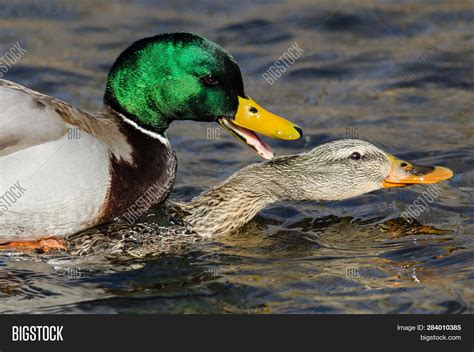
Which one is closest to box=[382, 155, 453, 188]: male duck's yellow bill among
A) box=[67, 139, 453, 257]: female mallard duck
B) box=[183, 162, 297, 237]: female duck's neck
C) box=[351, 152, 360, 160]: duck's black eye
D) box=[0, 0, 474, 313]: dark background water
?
box=[67, 139, 453, 257]: female mallard duck

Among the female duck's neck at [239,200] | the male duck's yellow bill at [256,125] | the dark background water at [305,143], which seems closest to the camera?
the dark background water at [305,143]

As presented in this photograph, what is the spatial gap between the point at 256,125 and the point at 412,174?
127 cm

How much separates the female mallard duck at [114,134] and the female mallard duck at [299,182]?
39 cm

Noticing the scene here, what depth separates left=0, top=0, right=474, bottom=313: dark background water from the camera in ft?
22.7

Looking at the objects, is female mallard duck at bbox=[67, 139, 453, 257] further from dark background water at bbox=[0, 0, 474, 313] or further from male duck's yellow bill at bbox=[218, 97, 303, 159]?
male duck's yellow bill at bbox=[218, 97, 303, 159]

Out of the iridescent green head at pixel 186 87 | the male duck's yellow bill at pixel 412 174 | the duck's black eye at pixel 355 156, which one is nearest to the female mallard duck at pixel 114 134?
the iridescent green head at pixel 186 87

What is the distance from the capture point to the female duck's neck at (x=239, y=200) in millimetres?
8109

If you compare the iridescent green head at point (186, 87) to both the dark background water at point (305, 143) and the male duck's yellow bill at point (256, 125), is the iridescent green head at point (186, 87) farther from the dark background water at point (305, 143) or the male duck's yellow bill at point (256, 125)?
the dark background water at point (305, 143)

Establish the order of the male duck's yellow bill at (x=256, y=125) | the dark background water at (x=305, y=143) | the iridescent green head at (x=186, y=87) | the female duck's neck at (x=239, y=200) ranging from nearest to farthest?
1. the dark background water at (x=305, y=143)
2. the iridescent green head at (x=186, y=87)
3. the male duck's yellow bill at (x=256, y=125)
4. the female duck's neck at (x=239, y=200)

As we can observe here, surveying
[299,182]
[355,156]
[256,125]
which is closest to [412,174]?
[355,156]

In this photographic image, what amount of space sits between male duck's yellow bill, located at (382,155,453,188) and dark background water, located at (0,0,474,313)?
38cm

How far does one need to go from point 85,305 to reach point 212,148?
3311 millimetres

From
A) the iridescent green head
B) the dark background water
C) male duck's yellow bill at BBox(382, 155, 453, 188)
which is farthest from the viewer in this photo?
male duck's yellow bill at BBox(382, 155, 453, 188)

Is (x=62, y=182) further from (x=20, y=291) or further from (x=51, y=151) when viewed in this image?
(x=20, y=291)
